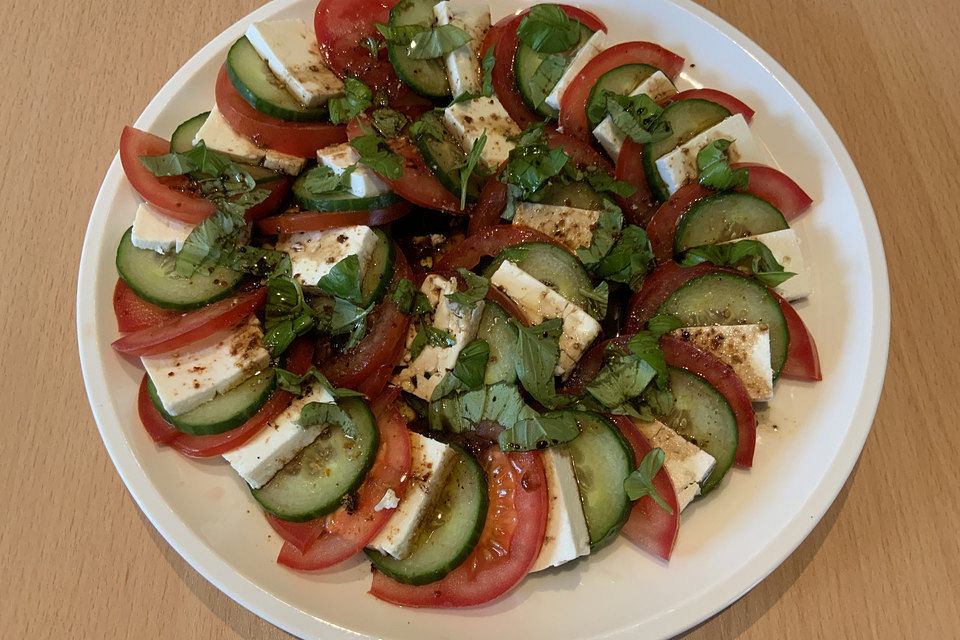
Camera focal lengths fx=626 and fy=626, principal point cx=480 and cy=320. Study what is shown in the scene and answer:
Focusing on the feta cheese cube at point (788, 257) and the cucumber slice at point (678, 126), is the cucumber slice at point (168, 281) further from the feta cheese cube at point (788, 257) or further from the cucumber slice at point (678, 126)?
the feta cheese cube at point (788, 257)

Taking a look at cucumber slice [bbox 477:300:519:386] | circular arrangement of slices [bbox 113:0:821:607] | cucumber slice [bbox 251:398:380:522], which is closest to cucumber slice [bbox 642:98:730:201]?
circular arrangement of slices [bbox 113:0:821:607]

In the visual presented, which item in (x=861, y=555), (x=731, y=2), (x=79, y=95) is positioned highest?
(x=79, y=95)

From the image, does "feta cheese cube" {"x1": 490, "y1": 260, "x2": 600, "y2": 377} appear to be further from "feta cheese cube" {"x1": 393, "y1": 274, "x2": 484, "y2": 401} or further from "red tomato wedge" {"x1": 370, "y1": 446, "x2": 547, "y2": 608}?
"red tomato wedge" {"x1": 370, "y1": 446, "x2": 547, "y2": 608}

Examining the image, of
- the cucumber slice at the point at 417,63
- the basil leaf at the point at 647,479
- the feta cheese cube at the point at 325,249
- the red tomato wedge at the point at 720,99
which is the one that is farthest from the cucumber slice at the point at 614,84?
the basil leaf at the point at 647,479

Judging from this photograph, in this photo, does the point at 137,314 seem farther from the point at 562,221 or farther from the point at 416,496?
the point at 562,221

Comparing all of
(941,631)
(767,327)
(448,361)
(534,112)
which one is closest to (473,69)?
(534,112)

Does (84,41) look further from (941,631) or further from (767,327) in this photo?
(941,631)
